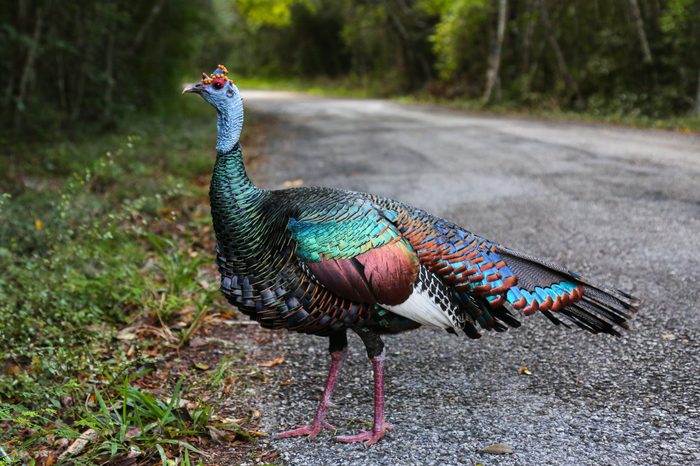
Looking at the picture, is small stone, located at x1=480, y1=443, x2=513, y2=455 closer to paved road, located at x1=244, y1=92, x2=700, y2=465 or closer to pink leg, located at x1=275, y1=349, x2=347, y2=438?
paved road, located at x1=244, y1=92, x2=700, y2=465

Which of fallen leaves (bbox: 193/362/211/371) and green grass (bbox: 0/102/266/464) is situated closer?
green grass (bbox: 0/102/266/464)

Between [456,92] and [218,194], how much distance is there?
66.6 ft

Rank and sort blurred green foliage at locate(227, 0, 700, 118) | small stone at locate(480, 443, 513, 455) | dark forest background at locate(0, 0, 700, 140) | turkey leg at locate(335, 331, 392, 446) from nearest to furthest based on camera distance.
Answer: small stone at locate(480, 443, 513, 455), turkey leg at locate(335, 331, 392, 446), dark forest background at locate(0, 0, 700, 140), blurred green foliage at locate(227, 0, 700, 118)

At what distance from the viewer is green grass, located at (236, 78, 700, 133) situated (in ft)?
44.4

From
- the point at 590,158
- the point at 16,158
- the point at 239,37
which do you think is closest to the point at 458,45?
the point at 590,158

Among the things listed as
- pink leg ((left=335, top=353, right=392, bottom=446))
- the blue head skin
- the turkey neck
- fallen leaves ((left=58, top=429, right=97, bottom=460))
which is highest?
the blue head skin

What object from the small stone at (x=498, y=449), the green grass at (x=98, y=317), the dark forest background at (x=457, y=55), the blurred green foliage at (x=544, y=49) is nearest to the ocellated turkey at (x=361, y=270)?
the small stone at (x=498, y=449)

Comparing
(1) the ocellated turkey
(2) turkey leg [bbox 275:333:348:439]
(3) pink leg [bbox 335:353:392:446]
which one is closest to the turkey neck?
(1) the ocellated turkey

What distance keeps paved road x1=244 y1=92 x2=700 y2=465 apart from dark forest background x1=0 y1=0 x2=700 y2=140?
17.5ft

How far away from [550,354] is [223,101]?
2357mm

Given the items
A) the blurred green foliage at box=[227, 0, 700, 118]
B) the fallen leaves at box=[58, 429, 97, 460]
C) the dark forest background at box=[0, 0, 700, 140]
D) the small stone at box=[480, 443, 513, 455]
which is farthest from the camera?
the blurred green foliage at box=[227, 0, 700, 118]

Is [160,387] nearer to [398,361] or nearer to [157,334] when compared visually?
Result: [157,334]

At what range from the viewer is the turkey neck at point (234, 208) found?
3238 mm

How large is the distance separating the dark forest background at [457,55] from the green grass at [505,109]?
0.30m
